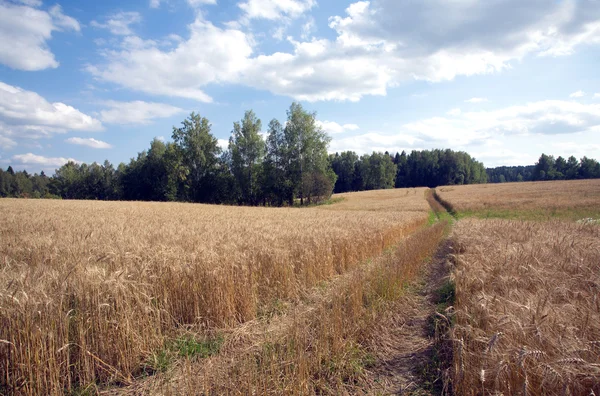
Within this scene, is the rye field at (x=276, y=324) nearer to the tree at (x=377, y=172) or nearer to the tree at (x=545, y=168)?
the tree at (x=377, y=172)

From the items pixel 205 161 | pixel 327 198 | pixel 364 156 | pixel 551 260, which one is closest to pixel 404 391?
pixel 551 260

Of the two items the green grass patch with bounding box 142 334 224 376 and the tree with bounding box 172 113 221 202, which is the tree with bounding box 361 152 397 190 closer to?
the tree with bounding box 172 113 221 202

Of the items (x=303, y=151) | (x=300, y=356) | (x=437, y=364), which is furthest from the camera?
(x=303, y=151)

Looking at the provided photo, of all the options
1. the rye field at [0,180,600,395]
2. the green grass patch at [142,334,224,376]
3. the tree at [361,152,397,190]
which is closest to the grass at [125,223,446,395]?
the rye field at [0,180,600,395]

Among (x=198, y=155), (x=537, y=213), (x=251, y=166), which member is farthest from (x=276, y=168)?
(x=537, y=213)

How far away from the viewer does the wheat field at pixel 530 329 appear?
2906 mm

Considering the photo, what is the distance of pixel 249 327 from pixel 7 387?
319 centimetres

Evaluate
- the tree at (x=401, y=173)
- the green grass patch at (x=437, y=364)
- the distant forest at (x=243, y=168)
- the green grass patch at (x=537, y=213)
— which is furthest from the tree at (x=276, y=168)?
the tree at (x=401, y=173)

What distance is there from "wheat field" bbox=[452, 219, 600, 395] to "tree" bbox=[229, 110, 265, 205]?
4929cm

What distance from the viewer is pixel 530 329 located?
3.52 metres

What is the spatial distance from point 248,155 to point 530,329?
52.2 m

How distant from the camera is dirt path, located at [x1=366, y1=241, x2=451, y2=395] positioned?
→ 392 centimetres

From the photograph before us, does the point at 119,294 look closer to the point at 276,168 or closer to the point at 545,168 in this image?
the point at 276,168

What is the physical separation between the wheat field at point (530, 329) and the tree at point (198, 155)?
55591 millimetres
